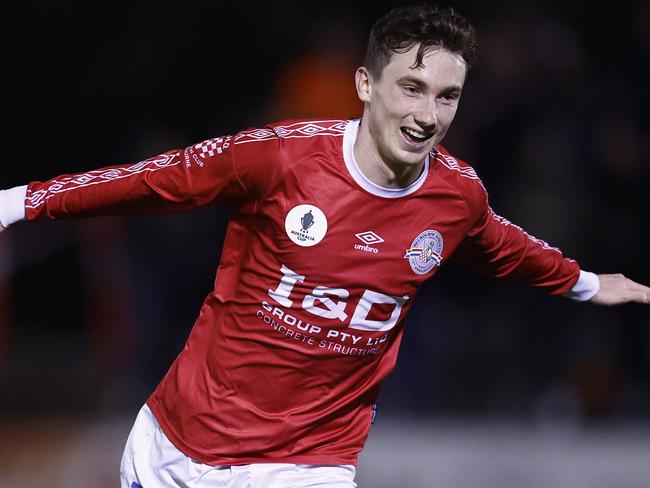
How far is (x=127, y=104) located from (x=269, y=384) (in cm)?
457

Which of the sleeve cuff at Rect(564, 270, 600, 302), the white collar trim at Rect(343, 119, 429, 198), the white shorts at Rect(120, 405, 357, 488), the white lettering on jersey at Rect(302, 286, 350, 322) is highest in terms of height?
Answer: the white collar trim at Rect(343, 119, 429, 198)

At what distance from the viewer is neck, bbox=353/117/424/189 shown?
10.9ft

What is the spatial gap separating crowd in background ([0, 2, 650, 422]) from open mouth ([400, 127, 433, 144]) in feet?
10.5

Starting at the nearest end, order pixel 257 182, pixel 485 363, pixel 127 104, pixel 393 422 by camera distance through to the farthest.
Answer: pixel 257 182, pixel 393 422, pixel 485 363, pixel 127 104

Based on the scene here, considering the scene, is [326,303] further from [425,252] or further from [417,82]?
[417,82]

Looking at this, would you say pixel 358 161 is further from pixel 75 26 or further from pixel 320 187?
pixel 75 26

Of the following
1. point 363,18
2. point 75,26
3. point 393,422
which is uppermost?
point 363,18

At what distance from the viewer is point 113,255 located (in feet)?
22.6

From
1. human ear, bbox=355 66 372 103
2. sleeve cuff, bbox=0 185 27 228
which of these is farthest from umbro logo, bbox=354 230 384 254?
sleeve cuff, bbox=0 185 27 228

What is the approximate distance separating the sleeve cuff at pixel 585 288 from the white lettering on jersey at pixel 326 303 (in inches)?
36.3

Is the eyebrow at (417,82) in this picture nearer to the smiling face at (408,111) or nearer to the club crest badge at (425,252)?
the smiling face at (408,111)

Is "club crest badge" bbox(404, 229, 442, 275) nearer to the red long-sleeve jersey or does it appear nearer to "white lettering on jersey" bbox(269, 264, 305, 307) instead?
the red long-sleeve jersey

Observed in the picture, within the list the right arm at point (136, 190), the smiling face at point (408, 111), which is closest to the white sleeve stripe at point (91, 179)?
the right arm at point (136, 190)

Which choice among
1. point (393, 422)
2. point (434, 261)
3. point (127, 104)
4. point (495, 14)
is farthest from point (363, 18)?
point (434, 261)
